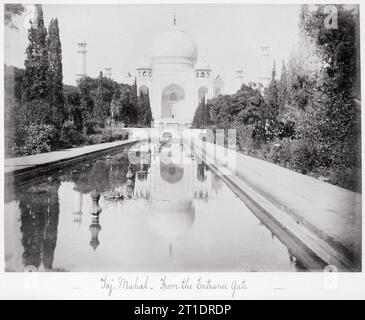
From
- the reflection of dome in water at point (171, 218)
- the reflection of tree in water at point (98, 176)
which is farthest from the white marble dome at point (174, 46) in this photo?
the reflection of dome in water at point (171, 218)

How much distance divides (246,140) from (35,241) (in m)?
10.8

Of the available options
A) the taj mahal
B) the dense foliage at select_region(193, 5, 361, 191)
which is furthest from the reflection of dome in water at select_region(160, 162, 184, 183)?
the taj mahal

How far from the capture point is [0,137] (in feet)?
12.7

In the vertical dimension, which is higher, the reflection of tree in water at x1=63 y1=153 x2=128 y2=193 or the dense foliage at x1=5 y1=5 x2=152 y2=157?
the dense foliage at x1=5 y1=5 x2=152 y2=157

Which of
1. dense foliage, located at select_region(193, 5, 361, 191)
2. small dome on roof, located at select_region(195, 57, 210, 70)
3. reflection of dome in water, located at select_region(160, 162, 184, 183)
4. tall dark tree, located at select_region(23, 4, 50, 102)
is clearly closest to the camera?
dense foliage, located at select_region(193, 5, 361, 191)

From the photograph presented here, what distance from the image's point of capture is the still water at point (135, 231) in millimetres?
3865

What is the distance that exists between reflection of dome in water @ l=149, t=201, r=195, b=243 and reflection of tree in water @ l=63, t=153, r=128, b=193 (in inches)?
62.8

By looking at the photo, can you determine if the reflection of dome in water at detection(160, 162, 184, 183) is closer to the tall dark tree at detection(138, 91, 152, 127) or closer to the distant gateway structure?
the tall dark tree at detection(138, 91, 152, 127)

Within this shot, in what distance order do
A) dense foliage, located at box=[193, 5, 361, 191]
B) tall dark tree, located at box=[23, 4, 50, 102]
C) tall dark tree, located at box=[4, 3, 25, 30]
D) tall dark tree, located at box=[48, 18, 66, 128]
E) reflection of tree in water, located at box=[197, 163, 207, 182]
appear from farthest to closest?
tall dark tree, located at box=[48, 18, 66, 128] < tall dark tree, located at box=[23, 4, 50, 102] < reflection of tree in water, located at box=[197, 163, 207, 182] < dense foliage, located at box=[193, 5, 361, 191] < tall dark tree, located at box=[4, 3, 25, 30]

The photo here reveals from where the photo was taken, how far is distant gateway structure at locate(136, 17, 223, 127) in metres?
37.5

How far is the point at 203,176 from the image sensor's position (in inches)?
370

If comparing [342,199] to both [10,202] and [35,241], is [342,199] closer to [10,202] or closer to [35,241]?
[35,241]

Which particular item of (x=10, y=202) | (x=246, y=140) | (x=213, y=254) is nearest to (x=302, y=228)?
(x=213, y=254)
